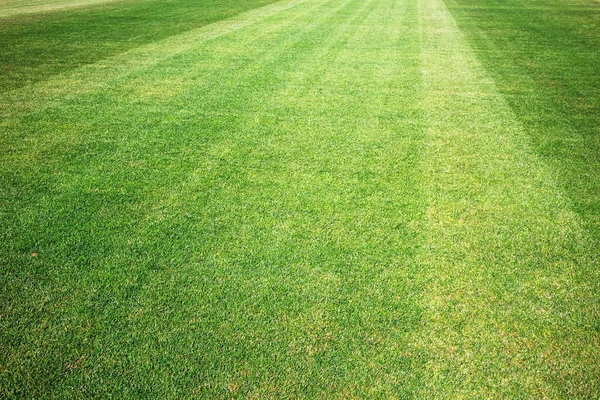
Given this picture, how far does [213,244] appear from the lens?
3.10 metres

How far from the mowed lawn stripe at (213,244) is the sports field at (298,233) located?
0.01 metres

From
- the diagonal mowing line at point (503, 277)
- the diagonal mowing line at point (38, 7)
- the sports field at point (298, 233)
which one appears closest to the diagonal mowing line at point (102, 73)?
the sports field at point (298, 233)

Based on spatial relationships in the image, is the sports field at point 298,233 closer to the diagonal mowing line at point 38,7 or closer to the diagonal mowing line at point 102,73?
the diagonal mowing line at point 102,73

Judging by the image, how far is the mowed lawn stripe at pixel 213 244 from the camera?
7.27ft

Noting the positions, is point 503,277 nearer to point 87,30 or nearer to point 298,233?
point 298,233

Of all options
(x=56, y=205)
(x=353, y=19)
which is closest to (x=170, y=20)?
(x=353, y=19)

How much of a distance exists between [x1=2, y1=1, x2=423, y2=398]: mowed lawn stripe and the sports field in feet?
0.05

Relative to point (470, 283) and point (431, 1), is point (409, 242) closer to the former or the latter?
point (470, 283)

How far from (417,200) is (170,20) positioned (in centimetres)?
1078

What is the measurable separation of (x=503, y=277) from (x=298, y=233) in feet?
4.97

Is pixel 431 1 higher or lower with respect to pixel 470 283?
higher

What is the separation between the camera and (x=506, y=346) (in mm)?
2359

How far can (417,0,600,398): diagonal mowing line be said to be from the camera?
2211 millimetres

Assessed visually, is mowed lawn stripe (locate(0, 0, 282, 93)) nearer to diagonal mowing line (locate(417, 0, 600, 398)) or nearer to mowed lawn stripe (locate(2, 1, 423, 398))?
mowed lawn stripe (locate(2, 1, 423, 398))
